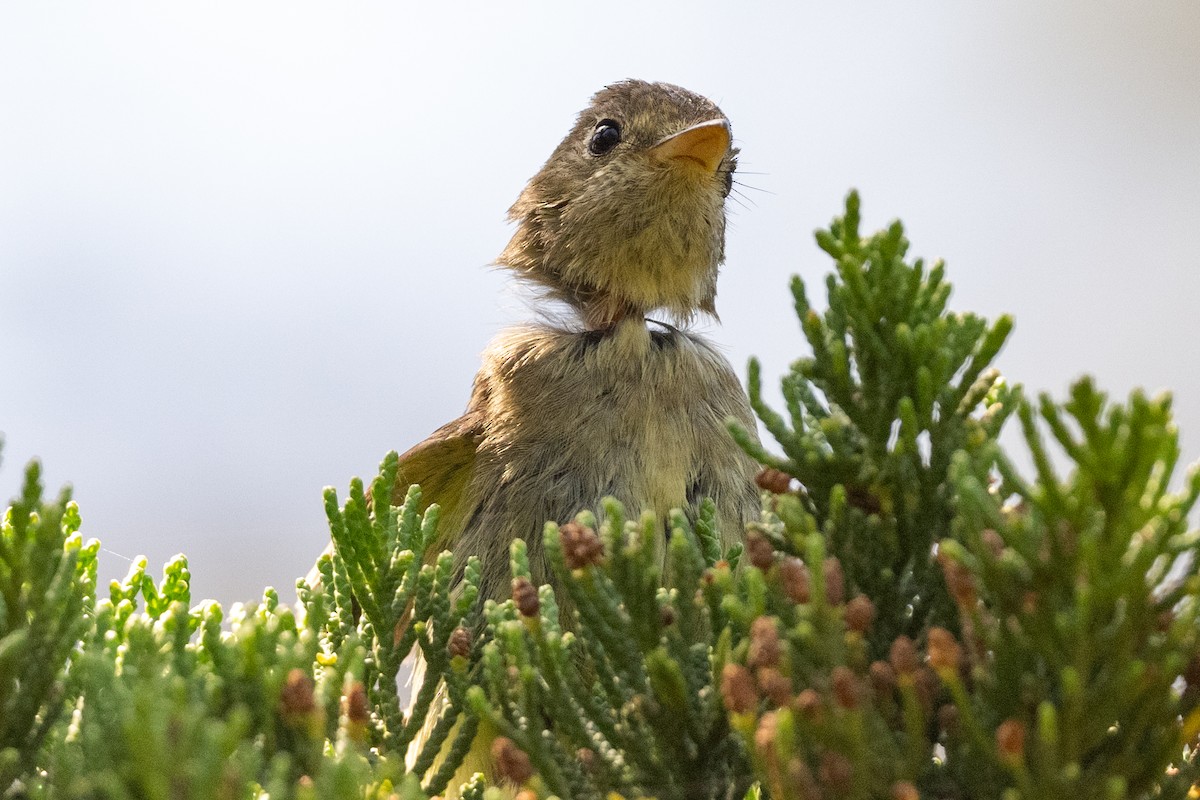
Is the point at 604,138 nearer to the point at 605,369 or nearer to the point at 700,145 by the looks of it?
the point at 700,145

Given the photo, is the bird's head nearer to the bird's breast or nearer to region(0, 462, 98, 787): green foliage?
the bird's breast

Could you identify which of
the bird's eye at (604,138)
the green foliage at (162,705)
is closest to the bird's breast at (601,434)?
the bird's eye at (604,138)

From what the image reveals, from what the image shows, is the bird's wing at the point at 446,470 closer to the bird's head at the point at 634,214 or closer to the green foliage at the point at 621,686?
the bird's head at the point at 634,214

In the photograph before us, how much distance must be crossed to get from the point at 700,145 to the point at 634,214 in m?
0.25

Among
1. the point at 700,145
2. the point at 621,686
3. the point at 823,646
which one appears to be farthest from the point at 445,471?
the point at 823,646

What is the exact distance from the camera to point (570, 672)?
1297 millimetres

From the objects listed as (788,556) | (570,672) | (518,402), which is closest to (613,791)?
(570,672)

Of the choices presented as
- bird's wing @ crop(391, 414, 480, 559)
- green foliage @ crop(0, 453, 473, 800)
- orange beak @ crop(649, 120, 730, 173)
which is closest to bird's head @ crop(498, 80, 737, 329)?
orange beak @ crop(649, 120, 730, 173)

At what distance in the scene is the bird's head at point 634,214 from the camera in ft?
9.87

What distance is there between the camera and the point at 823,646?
1096 mm

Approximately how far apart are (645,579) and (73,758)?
0.58 m

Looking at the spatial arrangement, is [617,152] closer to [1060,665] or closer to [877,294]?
[877,294]

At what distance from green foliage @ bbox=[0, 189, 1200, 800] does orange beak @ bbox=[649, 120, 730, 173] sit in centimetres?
170

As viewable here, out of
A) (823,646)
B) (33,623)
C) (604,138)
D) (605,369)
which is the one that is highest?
(604,138)
